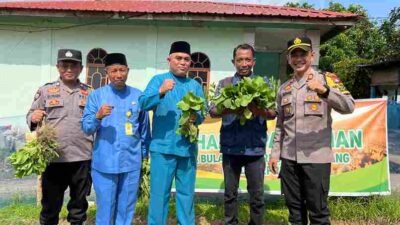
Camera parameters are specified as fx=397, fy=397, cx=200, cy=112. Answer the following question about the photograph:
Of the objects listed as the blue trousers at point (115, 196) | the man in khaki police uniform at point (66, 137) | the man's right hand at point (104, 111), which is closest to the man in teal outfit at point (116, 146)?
the blue trousers at point (115, 196)

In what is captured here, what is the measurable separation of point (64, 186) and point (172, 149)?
1.27 m

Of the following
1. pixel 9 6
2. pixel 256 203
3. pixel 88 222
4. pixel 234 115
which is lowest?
pixel 88 222

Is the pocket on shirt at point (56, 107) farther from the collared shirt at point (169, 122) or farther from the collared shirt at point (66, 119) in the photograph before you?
the collared shirt at point (169, 122)

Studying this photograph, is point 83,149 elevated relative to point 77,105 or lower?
lower

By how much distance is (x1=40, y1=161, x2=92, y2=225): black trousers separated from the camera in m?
4.02

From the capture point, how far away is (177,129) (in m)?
3.71

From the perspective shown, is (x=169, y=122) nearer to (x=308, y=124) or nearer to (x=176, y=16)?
(x=308, y=124)

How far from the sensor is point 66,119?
4.00 meters

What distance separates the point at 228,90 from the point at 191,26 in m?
5.75

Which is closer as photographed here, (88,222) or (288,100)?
(288,100)

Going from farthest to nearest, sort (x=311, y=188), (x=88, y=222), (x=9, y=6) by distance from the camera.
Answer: (x=9, y=6)
(x=88, y=222)
(x=311, y=188)

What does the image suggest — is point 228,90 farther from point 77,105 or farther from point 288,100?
point 77,105

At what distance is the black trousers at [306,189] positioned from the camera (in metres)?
3.63

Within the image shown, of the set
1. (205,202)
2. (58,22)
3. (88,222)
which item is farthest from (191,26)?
(88,222)
